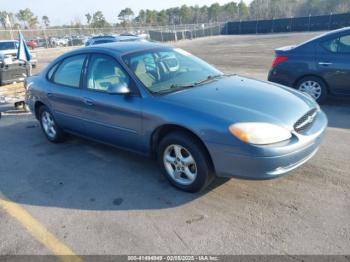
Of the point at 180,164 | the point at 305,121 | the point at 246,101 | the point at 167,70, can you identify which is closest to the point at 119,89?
the point at 167,70

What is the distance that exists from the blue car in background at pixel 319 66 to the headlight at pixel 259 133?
3961mm

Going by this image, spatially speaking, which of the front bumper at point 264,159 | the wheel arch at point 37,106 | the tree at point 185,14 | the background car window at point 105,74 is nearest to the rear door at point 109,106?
the background car window at point 105,74

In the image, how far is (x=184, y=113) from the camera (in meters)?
3.32

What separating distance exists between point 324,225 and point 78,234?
2324 mm

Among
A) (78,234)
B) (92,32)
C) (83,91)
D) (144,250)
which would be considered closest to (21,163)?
(83,91)

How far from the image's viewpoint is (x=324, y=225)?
9.55 feet

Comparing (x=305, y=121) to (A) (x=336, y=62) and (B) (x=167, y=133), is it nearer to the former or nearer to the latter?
(B) (x=167, y=133)

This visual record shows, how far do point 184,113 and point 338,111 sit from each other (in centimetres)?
423

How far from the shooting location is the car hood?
315cm

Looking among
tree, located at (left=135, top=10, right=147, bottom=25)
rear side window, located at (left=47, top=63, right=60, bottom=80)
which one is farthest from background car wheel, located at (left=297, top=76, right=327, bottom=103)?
tree, located at (left=135, top=10, right=147, bottom=25)

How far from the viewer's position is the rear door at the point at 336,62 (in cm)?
613

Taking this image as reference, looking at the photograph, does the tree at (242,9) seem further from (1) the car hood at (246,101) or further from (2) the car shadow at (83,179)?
(1) the car hood at (246,101)

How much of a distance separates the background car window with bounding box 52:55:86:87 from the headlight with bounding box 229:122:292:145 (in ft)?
8.57

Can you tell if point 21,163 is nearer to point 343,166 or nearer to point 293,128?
point 293,128
